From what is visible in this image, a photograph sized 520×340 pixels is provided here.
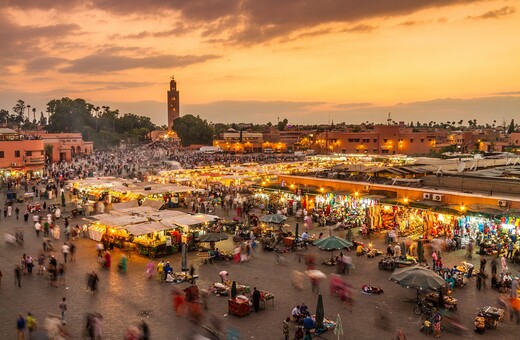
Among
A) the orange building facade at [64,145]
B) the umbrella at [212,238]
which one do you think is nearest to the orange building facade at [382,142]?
the orange building facade at [64,145]

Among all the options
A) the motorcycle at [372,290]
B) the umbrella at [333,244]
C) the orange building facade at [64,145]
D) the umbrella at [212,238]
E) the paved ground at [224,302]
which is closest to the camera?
the paved ground at [224,302]

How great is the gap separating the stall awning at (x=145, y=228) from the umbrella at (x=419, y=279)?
33.8 ft

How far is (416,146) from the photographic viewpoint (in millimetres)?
86562

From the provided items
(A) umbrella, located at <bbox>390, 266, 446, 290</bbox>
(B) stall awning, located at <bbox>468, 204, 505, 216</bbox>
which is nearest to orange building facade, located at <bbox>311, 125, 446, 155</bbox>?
(B) stall awning, located at <bbox>468, 204, 505, 216</bbox>

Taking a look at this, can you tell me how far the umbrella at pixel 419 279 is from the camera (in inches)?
504

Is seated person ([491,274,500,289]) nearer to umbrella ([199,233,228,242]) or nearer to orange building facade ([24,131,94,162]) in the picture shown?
umbrella ([199,233,228,242])

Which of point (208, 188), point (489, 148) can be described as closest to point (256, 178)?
point (208, 188)

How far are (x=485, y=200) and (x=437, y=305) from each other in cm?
975

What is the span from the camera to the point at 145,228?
63.3 feet

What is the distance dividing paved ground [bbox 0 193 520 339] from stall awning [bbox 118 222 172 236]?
117cm

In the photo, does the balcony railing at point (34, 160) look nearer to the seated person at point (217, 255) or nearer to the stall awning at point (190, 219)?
the stall awning at point (190, 219)

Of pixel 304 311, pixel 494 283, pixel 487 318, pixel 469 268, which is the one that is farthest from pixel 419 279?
pixel 469 268

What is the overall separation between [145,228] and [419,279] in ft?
37.9

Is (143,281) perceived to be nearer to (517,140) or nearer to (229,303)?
(229,303)
